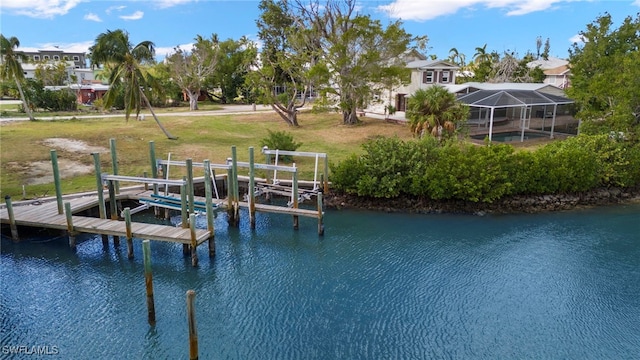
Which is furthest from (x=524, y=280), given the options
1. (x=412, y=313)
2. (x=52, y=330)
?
(x=52, y=330)

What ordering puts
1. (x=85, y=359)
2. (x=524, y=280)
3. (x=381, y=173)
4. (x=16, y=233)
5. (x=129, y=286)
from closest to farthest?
(x=85, y=359) → (x=129, y=286) → (x=524, y=280) → (x=16, y=233) → (x=381, y=173)

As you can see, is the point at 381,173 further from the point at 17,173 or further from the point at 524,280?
the point at 17,173

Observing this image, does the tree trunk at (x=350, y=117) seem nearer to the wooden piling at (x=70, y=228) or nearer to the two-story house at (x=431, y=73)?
the two-story house at (x=431, y=73)

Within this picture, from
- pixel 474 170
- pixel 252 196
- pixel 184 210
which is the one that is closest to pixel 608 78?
pixel 474 170

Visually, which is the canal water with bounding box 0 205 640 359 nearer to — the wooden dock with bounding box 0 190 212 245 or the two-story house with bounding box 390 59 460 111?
the wooden dock with bounding box 0 190 212 245

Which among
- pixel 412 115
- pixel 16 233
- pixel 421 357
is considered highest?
pixel 412 115

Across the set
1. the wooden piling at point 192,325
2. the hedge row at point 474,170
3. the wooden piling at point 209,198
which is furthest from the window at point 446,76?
the wooden piling at point 192,325
